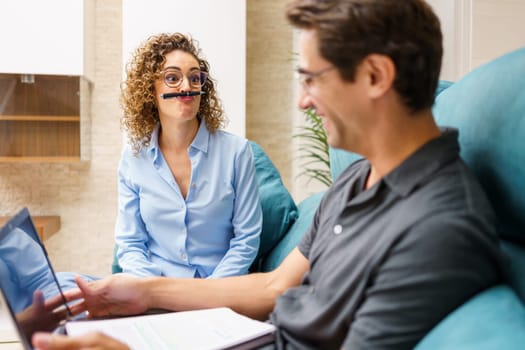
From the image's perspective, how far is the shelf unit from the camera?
2.78m

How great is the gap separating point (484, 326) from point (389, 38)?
42 centimetres

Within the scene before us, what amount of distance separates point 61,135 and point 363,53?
2.47 m

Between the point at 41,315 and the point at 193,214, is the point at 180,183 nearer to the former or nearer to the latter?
the point at 193,214

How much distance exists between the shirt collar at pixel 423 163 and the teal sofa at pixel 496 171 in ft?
0.24

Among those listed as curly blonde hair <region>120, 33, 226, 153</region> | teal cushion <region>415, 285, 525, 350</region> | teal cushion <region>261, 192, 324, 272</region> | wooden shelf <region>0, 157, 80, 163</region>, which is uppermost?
curly blonde hair <region>120, 33, 226, 153</region>

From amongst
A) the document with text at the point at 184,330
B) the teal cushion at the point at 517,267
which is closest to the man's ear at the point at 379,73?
the teal cushion at the point at 517,267

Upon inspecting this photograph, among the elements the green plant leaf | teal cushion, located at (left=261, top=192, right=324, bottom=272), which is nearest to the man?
teal cushion, located at (left=261, top=192, right=324, bottom=272)

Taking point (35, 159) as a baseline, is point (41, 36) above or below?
above

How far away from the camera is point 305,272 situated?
106 centimetres

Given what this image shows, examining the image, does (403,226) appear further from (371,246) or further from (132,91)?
(132,91)

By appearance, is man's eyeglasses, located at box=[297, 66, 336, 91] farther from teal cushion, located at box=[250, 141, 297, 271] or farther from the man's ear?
teal cushion, located at box=[250, 141, 297, 271]

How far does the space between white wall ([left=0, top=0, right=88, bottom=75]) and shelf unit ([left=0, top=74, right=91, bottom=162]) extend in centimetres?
9

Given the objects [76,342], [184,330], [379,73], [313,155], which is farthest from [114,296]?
[313,155]

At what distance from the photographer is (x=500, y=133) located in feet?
2.51
